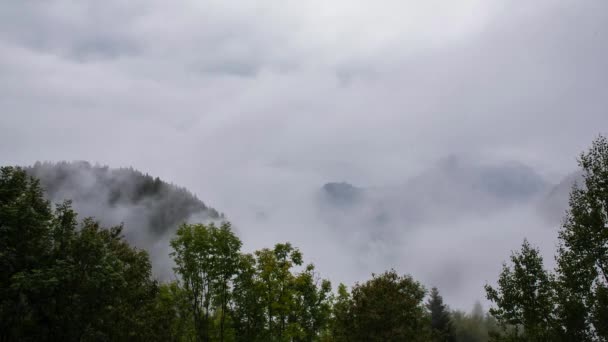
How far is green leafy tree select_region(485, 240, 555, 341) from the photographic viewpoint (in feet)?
114

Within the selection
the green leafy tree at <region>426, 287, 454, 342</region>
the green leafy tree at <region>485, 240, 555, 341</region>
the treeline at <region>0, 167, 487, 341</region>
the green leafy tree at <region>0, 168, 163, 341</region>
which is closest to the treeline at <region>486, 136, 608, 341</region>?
the green leafy tree at <region>485, 240, 555, 341</region>

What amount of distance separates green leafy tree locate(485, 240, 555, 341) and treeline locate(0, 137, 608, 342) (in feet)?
0.27

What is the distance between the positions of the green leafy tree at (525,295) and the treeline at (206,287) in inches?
3.2

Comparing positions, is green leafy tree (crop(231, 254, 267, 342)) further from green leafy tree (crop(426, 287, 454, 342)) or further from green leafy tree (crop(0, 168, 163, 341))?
green leafy tree (crop(426, 287, 454, 342))

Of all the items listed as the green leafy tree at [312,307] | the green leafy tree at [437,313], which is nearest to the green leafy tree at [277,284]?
the green leafy tree at [312,307]

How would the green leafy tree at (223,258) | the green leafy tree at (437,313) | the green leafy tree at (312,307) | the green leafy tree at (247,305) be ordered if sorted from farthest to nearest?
the green leafy tree at (437,313)
the green leafy tree at (312,307)
the green leafy tree at (247,305)
the green leafy tree at (223,258)

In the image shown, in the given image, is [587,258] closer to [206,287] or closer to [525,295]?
[525,295]

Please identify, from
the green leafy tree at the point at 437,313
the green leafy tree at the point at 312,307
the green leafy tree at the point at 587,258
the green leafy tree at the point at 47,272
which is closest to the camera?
the green leafy tree at the point at 47,272

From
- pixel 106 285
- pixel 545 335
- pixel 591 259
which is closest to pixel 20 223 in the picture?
pixel 106 285

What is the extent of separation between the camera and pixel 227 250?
35812 mm

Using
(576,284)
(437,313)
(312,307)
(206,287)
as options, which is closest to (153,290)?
(206,287)

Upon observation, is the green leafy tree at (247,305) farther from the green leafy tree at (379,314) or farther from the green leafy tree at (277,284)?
the green leafy tree at (379,314)

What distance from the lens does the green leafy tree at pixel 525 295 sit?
34.6m

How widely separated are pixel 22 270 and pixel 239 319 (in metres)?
21.6
